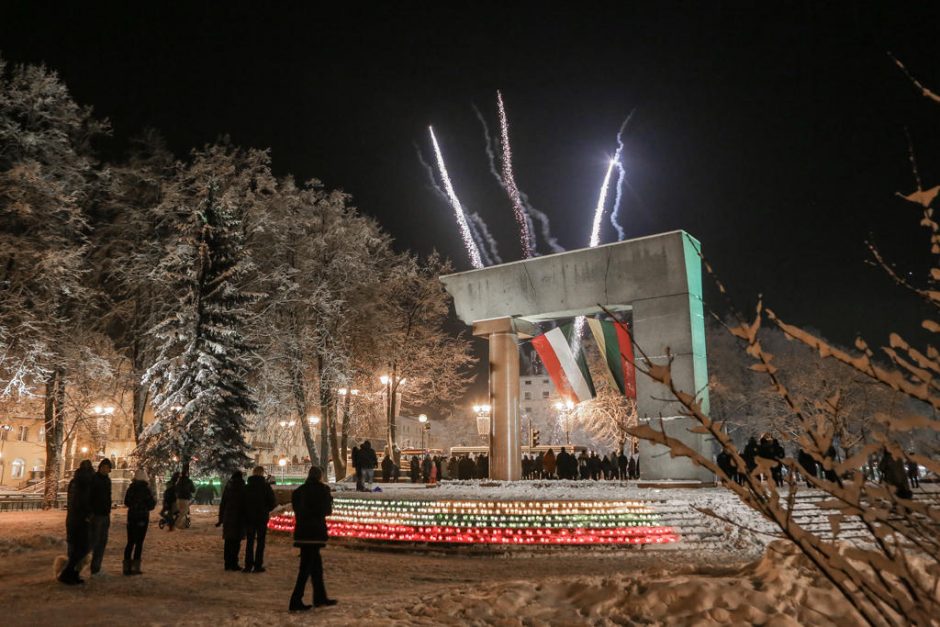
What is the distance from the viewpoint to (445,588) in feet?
31.4

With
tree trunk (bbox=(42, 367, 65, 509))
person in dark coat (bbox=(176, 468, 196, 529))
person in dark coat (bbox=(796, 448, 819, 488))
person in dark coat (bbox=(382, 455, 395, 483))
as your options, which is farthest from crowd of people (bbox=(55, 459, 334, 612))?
person in dark coat (bbox=(382, 455, 395, 483))

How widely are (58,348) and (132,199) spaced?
6.97 m

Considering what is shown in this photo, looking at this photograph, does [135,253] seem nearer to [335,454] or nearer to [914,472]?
[335,454]

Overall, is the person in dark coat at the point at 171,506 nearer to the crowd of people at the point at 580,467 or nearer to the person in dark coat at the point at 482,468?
the person in dark coat at the point at 482,468

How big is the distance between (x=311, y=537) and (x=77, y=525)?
13.6 ft

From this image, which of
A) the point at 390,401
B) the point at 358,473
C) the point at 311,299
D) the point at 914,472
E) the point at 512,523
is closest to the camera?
the point at 512,523

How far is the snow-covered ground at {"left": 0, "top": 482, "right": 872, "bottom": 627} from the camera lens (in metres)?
6.32

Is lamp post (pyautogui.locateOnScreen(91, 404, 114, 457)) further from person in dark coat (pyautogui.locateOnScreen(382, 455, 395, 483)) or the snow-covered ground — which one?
the snow-covered ground

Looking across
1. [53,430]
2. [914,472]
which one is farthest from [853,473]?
[53,430]

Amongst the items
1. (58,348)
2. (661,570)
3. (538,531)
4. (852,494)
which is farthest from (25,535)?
(852,494)

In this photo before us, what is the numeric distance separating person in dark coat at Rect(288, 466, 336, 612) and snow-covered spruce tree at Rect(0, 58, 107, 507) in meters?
16.5

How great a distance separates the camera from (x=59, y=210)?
2298 centimetres

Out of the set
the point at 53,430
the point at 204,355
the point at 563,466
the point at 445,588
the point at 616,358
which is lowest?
the point at 445,588

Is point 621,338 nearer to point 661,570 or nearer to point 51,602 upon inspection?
point 661,570
